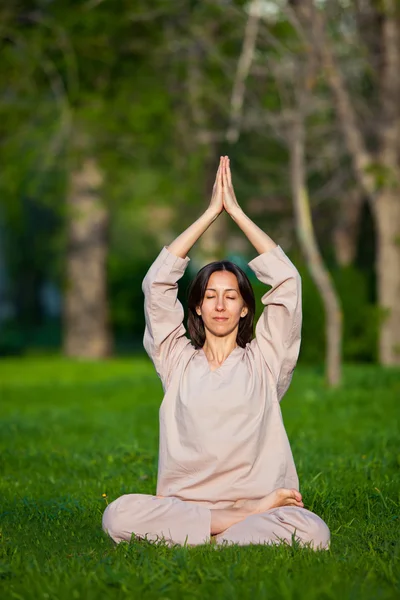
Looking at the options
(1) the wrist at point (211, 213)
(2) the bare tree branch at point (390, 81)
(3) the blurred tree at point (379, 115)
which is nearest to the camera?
(1) the wrist at point (211, 213)

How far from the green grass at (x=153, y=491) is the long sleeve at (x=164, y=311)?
0.87 metres

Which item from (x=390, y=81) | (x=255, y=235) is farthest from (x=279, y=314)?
(x=390, y=81)

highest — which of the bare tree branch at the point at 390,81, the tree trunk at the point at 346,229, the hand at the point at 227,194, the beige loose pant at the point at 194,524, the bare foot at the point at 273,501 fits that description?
the bare tree branch at the point at 390,81

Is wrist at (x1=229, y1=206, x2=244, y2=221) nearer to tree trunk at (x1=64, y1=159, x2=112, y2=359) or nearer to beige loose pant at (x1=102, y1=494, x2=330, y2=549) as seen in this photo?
beige loose pant at (x1=102, y1=494, x2=330, y2=549)

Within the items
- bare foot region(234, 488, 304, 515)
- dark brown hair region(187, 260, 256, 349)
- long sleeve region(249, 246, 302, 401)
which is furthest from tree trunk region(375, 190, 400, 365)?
bare foot region(234, 488, 304, 515)

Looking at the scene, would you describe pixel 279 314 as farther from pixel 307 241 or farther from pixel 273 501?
pixel 307 241

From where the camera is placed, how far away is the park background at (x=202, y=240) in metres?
4.74

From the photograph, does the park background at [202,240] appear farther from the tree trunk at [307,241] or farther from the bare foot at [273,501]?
the bare foot at [273,501]

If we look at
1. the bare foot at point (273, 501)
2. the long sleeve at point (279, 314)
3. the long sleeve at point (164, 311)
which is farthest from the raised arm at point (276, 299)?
the bare foot at point (273, 501)

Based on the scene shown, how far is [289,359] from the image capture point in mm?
5242

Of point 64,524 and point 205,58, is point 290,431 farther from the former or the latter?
point 205,58

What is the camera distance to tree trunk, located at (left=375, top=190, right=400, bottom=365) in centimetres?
1692

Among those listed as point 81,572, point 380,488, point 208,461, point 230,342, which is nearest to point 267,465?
point 208,461

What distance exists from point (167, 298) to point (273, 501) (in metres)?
1.05
